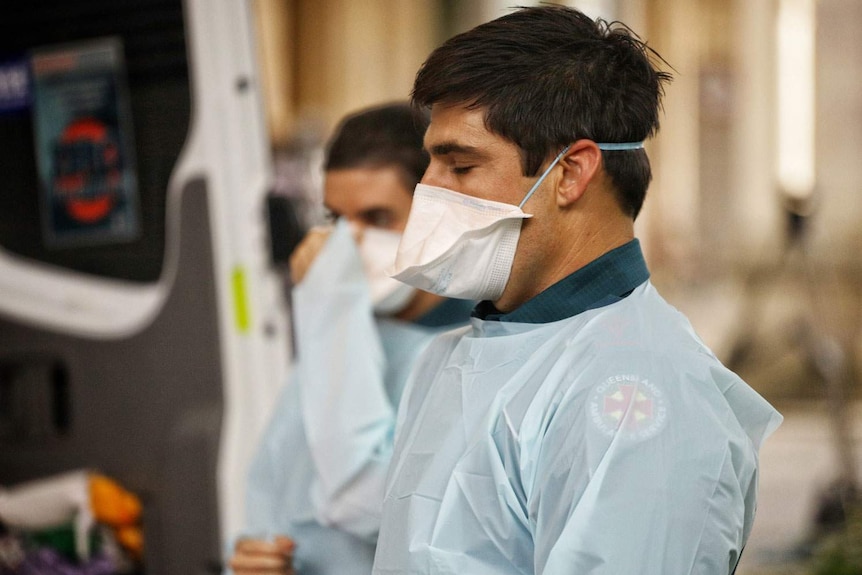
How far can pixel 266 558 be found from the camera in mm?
1598

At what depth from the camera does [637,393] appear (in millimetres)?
1030

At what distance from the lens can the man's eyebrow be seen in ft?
3.73

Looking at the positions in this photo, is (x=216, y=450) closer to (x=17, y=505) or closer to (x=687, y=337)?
(x=17, y=505)

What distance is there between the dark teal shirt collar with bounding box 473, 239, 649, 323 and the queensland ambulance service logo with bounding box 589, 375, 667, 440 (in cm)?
12

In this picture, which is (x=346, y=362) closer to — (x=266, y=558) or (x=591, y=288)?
(x=266, y=558)

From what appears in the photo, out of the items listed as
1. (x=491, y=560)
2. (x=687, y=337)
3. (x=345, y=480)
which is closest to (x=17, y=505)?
(x=345, y=480)

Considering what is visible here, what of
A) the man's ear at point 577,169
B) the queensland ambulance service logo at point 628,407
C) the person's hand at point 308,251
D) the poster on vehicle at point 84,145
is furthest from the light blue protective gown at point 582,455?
the poster on vehicle at point 84,145

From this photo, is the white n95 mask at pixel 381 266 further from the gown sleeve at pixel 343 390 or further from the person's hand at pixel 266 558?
the person's hand at pixel 266 558

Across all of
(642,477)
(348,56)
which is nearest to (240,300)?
(642,477)

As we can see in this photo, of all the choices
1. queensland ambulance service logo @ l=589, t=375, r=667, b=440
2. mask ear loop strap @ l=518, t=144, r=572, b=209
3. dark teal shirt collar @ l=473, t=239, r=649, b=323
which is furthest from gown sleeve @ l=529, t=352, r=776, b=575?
mask ear loop strap @ l=518, t=144, r=572, b=209

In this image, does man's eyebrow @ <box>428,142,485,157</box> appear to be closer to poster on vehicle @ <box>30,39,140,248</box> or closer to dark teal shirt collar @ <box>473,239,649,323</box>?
dark teal shirt collar @ <box>473,239,649,323</box>

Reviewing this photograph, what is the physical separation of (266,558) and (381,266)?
0.53m

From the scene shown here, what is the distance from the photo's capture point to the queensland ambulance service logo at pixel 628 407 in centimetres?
101

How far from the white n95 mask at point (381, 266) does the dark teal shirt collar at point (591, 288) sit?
0.61 meters
